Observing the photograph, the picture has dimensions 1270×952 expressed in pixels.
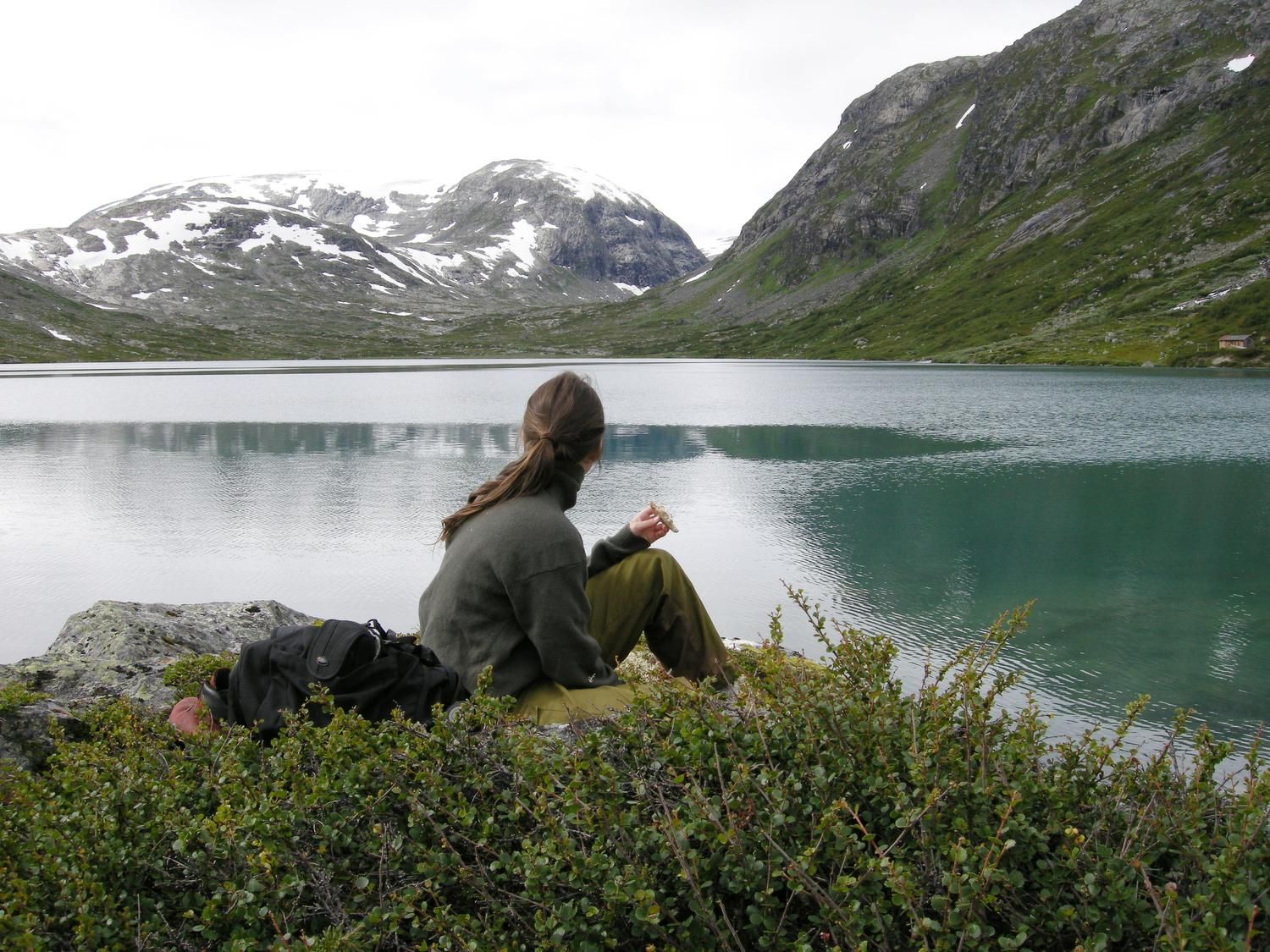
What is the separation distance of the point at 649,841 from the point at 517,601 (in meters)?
2.21

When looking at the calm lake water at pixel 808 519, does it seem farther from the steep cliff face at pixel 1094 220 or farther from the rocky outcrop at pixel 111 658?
the steep cliff face at pixel 1094 220

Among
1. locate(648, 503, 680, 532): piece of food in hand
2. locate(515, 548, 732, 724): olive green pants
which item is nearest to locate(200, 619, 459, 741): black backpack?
locate(515, 548, 732, 724): olive green pants

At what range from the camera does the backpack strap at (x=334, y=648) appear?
5.09 meters

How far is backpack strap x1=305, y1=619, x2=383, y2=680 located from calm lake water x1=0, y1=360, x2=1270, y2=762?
29.3 feet

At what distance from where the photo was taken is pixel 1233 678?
454 inches

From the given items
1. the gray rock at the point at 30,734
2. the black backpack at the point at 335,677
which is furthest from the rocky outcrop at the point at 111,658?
the black backpack at the point at 335,677

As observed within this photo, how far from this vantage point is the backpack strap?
5.09 metres

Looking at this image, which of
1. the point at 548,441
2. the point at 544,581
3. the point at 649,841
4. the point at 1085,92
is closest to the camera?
the point at 649,841

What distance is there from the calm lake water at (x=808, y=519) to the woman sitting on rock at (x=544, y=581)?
7048 millimetres

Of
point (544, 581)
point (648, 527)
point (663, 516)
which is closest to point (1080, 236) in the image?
point (663, 516)

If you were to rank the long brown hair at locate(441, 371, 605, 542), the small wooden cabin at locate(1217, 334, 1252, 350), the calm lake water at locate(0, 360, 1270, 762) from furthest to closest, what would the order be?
the small wooden cabin at locate(1217, 334, 1252, 350)
the calm lake water at locate(0, 360, 1270, 762)
the long brown hair at locate(441, 371, 605, 542)

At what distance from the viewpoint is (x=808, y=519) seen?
22375 mm

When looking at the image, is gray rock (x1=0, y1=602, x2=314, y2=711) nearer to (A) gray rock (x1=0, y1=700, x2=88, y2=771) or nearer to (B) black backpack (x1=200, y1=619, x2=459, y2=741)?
(A) gray rock (x1=0, y1=700, x2=88, y2=771)

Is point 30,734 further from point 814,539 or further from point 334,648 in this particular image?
point 814,539
